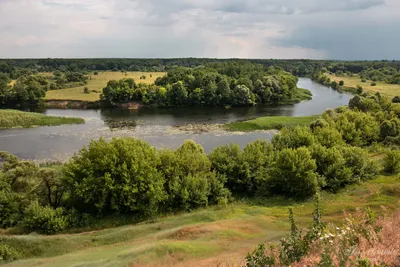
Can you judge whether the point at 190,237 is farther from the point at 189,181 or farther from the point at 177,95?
the point at 177,95

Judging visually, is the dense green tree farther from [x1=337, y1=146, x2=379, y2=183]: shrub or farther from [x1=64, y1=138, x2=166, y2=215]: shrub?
[x1=64, y1=138, x2=166, y2=215]: shrub

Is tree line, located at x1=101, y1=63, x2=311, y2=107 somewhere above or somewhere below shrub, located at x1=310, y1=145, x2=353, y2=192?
above

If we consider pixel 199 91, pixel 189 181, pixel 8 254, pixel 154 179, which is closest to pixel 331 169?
pixel 189 181

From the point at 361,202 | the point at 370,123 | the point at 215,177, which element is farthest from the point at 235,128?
the point at 361,202

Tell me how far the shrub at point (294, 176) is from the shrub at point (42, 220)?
20830 millimetres

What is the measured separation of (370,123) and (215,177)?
32.7m

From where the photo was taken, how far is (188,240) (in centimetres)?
2398

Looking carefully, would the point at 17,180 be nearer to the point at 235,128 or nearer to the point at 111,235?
the point at 111,235

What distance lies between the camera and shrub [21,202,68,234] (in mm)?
28016

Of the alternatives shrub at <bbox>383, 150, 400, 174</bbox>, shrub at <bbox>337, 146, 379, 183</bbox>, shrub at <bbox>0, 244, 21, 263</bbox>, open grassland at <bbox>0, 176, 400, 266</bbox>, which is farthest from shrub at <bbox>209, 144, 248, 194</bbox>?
shrub at <bbox>0, 244, 21, 263</bbox>

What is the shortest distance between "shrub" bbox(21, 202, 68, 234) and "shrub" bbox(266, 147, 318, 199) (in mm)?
20830

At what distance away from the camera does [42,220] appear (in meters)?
28.0

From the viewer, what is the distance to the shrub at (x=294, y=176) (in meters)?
34.4

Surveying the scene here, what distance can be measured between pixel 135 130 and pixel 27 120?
26.2 metres
